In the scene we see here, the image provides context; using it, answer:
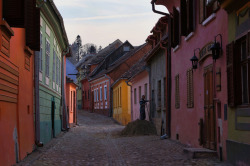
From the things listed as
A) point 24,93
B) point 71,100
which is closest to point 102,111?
point 71,100

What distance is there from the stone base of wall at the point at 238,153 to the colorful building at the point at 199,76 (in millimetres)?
624

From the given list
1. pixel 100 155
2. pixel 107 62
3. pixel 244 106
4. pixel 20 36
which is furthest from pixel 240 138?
pixel 107 62

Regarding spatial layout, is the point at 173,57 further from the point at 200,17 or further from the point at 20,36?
the point at 20,36

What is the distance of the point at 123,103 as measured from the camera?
40.0 m

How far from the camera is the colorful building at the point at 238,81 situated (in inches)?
363

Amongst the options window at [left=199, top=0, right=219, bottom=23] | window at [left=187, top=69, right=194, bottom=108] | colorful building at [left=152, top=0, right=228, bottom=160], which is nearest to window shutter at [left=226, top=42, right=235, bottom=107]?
colorful building at [left=152, top=0, right=228, bottom=160]

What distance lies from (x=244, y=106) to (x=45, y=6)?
9.65m

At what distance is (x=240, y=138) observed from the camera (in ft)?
31.5

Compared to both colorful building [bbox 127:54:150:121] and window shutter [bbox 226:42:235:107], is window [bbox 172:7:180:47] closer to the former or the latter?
window shutter [bbox 226:42:235:107]

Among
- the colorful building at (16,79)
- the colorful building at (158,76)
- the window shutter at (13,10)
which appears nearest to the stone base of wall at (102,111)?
the colorful building at (158,76)


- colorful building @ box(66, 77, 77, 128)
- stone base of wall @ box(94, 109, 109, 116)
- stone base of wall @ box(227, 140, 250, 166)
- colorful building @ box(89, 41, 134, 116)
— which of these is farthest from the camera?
stone base of wall @ box(94, 109, 109, 116)

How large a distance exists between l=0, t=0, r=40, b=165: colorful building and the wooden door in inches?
185

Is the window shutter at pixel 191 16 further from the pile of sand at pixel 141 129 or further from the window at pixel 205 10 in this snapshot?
the pile of sand at pixel 141 129

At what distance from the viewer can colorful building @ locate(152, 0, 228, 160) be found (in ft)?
37.2
